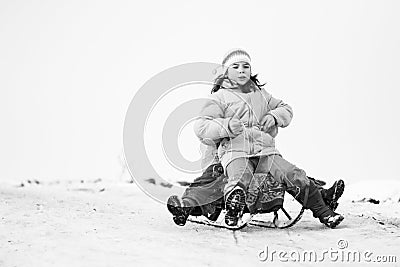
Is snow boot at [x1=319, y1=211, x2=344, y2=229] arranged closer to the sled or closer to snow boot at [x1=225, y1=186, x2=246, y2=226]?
the sled

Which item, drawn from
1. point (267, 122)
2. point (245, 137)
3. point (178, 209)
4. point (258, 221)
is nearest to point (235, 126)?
point (245, 137)

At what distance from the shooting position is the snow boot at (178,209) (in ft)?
14.0

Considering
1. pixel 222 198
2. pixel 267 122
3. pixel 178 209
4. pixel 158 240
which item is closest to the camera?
pixel 158 240

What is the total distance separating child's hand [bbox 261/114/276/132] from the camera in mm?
4504

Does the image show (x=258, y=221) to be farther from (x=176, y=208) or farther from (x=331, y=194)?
(x=176, y=208)

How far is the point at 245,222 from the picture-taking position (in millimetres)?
4266

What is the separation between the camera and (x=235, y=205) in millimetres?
4129

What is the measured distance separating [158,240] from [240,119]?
1218 millimetres

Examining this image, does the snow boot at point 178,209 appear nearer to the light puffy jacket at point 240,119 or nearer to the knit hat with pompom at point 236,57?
the light puffy jacket at point 240,119

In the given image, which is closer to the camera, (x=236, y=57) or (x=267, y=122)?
(x=267, y=122)

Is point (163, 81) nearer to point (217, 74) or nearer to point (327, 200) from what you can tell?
point (217, 74)

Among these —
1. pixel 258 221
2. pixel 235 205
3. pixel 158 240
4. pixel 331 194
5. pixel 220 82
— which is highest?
pixel 220 82

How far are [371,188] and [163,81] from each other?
4.05m

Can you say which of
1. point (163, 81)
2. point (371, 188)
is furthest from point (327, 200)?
point (371, 188)
